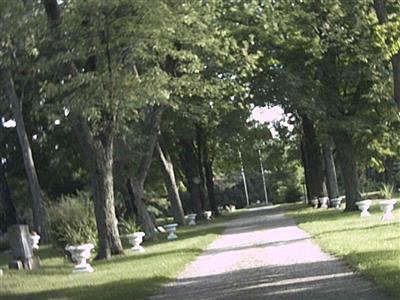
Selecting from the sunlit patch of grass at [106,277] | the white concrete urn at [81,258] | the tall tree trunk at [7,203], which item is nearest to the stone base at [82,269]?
the white concrete urn at [81,258]

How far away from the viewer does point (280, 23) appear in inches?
717

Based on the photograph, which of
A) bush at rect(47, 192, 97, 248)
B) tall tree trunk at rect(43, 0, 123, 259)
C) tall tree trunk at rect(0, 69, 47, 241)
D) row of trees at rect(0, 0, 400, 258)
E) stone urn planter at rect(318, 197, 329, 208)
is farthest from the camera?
stone urn planter at rect(318, 197, 329, 208)

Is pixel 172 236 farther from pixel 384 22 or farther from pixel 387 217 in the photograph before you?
pixel 384 22

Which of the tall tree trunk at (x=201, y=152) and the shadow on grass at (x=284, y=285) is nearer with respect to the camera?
the shadow on grass at (x=284, y=285)

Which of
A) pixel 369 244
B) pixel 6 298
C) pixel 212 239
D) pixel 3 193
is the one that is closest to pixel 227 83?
pixel 212 239

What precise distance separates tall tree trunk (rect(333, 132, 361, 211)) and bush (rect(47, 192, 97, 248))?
15.2 meters

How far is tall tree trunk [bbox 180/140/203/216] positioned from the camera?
167 ft

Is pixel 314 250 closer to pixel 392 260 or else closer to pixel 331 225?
pixel 392 260

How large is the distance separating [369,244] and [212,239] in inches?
392

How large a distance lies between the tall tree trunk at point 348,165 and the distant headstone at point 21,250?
18.0 m

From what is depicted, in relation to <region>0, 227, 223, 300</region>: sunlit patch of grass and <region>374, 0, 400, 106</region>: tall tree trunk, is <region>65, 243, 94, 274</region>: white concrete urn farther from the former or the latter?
<region>374, 0, 400, 106</region>: tall tree trunk

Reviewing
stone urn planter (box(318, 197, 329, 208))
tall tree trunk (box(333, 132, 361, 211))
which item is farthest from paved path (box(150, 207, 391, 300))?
stone urn planter (box(318, 197, 329, 208))

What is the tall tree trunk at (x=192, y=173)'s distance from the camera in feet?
167

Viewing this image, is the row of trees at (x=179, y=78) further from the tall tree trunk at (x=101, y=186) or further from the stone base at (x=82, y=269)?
the stone base at (x=82, y=269)
